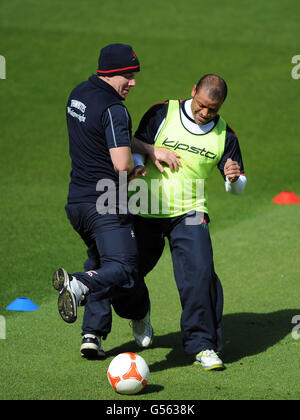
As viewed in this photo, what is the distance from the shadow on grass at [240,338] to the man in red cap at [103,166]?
66 cm

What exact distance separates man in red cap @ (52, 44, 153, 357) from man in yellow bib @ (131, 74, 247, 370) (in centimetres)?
53

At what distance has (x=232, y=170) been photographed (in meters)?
6.07

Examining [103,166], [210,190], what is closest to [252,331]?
[103,166]

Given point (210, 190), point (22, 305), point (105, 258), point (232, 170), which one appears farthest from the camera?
point (210, 190)

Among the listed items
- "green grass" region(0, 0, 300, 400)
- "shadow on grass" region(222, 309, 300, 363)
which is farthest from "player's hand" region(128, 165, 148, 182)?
"shadow on grass" region(222, 309, 300, 363)

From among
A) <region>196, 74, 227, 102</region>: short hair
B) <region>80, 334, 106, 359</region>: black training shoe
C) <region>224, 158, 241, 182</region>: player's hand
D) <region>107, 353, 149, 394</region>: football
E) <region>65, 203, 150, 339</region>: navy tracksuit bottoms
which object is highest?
<region>196, 74, 227, 102</region>: short hair

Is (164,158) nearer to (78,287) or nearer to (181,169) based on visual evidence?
(181,169)

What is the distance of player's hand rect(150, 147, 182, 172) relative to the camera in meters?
6.10

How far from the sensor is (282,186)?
1309 cm

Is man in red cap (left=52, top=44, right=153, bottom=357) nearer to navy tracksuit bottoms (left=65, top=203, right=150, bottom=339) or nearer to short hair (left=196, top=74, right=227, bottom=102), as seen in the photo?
navy tracksuit bottoms (left=65, top=203, right=150, bottom=339)

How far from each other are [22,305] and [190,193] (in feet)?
7.70

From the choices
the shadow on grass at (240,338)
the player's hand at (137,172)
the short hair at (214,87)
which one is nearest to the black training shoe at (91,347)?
the shadow on grass at (240,338)
